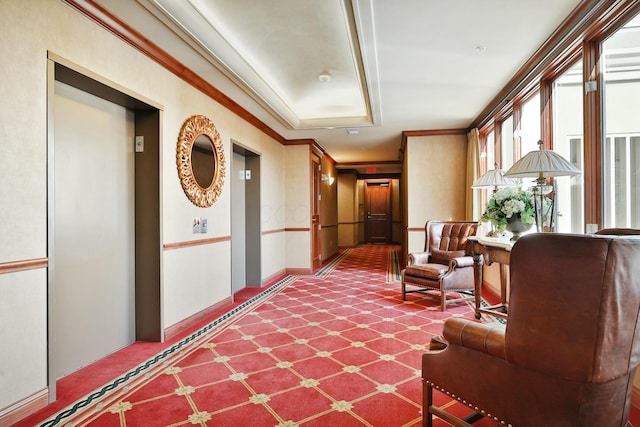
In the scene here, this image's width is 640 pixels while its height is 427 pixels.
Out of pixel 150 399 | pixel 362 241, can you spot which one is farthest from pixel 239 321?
pixel 362 241

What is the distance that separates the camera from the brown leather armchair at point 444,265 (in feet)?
14.0

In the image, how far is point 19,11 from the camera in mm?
1985

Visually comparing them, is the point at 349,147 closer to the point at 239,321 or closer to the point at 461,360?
the point at 239,321

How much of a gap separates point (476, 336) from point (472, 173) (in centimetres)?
470

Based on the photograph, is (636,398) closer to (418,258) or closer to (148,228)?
(418,258)

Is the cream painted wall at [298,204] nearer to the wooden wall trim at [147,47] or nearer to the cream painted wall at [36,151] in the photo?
the wooden wall trim at [147,47]

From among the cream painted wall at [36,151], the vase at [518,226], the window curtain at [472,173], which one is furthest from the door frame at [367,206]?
the cream painted wall at [36,151]

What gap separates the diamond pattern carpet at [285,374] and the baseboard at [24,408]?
0.16 m

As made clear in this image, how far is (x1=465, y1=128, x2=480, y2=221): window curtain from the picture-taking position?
5.63 m

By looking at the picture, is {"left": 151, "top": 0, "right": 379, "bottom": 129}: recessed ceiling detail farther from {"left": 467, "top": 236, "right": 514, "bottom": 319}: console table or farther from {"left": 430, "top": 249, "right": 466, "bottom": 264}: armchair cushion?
{"left": 430, "top": 249, "right": 466, "bottom": 264}: armchair cushion

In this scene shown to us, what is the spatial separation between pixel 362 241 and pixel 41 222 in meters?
12.7

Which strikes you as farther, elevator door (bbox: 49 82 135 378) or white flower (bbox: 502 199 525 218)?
white flower (bbox: 502 199 525 218)

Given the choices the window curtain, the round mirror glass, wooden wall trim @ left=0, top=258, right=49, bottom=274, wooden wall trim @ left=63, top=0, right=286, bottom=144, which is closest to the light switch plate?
the round mirror glass

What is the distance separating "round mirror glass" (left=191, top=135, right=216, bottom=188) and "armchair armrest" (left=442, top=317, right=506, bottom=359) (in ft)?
9.93
